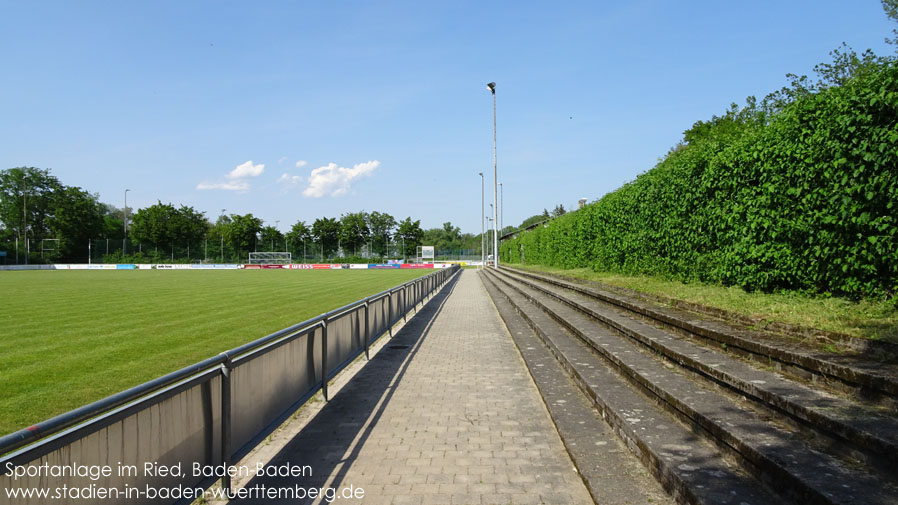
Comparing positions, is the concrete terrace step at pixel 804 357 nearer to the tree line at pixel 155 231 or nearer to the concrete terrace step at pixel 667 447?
the concrete terrace step at pixel 667 447

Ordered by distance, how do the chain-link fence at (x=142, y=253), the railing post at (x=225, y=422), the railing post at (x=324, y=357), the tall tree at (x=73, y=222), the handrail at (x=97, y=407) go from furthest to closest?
the tall tree at (x=73, y=222)
the chain-link fence at (x=142, y=253)
the railing post at (x=324, y=357)
the railing post at (x=225, y=422)
the handrail at (x=97, y=407)

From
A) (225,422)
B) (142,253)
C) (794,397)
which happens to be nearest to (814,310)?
(794,397)

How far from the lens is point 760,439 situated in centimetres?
340

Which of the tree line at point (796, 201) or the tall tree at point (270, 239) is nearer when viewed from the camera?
the tree line at point (796, 201)

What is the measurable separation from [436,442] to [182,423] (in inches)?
91.7

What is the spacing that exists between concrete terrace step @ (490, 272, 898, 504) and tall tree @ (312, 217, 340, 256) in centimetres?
11497

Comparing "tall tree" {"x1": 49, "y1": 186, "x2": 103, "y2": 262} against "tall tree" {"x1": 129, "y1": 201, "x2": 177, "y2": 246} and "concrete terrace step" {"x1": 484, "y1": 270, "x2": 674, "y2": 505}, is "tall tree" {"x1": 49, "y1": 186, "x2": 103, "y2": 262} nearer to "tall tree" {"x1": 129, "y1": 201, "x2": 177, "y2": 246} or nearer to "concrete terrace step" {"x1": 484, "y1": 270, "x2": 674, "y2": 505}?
"tall tree" {"x1": 129, "y1": 201, "x2": 177, "y2": 246}

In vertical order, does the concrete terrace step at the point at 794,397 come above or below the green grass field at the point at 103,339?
above

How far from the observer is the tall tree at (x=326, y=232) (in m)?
117

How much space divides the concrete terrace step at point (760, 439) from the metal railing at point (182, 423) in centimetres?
313

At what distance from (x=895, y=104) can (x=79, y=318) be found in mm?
17435

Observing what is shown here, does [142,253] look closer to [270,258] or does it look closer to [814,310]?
[270,258]

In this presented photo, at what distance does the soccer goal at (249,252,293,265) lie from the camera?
306 ft

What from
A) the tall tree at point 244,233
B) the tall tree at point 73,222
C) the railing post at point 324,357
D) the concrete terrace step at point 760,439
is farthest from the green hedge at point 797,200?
the tall tree at point 244,233
